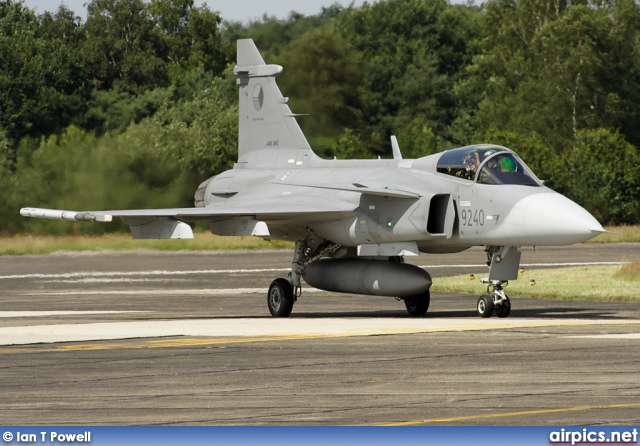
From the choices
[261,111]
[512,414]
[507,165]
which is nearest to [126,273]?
[261,111]

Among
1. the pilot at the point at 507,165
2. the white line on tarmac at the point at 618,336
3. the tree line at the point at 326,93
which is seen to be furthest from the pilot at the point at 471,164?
the tree line at the point at 326,93

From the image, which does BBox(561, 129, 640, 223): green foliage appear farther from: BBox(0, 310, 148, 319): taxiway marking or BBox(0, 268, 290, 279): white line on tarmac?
BBox(0, 310, 148, 319): taxiway marking

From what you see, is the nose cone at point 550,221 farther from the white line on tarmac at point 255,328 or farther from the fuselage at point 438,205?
the white line on tarmac at point 255,328

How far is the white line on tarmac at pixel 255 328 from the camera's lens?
1598 centimetres

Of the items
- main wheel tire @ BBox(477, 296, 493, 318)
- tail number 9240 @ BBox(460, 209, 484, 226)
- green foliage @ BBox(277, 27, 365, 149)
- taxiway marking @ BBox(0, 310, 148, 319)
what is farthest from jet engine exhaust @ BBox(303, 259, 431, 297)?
green foliage @ BBox(277, 27, 365, 149)

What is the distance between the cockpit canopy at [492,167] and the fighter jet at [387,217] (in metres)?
0.02

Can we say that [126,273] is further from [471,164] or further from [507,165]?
[507,165]

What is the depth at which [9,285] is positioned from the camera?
1169 inches

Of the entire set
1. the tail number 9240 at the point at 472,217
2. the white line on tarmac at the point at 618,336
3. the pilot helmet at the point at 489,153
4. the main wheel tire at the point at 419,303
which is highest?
the pilot helmet at the point at 489,153

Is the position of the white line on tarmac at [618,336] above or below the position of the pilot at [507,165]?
below

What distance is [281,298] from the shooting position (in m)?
20.0

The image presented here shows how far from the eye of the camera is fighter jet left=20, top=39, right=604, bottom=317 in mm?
17750

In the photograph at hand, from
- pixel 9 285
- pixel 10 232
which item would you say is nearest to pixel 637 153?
pixel 10 232

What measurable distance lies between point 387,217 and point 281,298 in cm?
235
